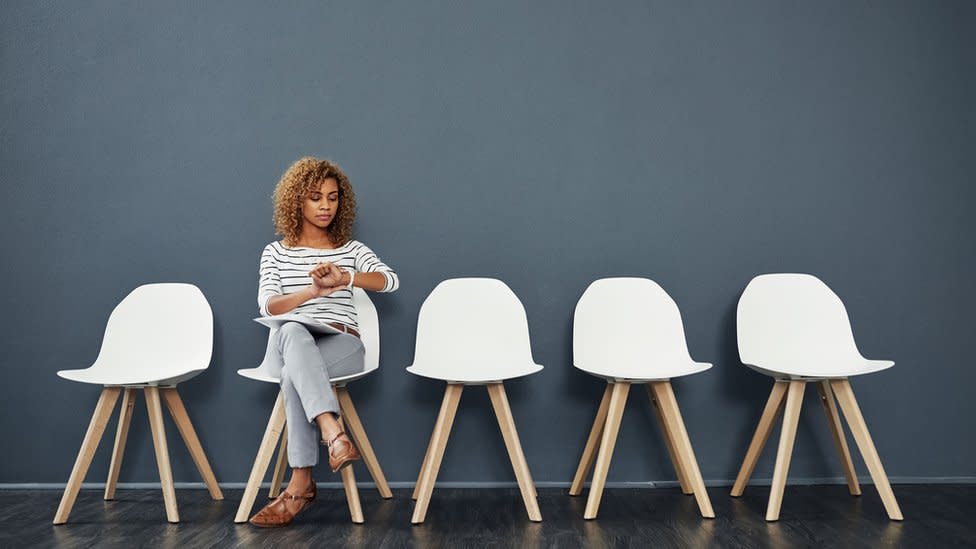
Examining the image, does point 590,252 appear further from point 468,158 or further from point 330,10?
point 330,10

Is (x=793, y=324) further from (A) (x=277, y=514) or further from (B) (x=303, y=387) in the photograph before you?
(A) (x=277, y=514)

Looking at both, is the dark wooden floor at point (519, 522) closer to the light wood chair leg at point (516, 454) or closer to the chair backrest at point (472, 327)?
the light wood chair leg at point (516, 454)

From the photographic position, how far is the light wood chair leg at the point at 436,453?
2355 millimetres

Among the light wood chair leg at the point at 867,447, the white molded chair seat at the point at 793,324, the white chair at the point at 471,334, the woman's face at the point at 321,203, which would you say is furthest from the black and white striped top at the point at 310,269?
the light wood chair leg at the point at 867,447

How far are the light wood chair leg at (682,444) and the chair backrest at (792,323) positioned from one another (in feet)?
1.27

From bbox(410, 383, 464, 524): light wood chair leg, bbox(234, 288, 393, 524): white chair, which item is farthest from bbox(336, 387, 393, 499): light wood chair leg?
bbox(410, 383, 464, 524): light wood chair leg

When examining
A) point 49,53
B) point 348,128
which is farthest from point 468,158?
point 49,53

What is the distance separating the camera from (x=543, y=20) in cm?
304

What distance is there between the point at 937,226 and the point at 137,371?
128 inches

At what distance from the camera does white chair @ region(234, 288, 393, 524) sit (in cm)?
237

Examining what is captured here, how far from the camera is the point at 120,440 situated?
276cm

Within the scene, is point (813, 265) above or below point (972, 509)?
above

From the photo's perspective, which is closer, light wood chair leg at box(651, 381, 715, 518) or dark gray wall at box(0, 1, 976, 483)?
light wood chair leg at box(651, 381, 715, 518)

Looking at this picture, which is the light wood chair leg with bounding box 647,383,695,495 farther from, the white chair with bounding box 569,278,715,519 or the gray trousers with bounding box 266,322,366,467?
the gray trousers with bounding box 266,322,366,467
